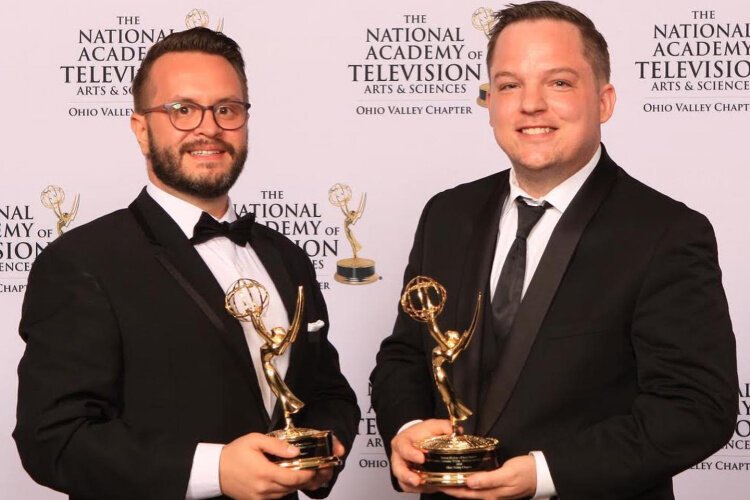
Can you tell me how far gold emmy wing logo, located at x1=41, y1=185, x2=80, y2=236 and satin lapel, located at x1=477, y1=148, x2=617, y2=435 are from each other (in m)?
1.78

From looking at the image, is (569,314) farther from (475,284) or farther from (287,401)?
(287,401)

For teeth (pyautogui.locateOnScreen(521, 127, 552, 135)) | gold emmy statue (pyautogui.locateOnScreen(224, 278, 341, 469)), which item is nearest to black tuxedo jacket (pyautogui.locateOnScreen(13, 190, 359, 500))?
gold emmy statue (pyautogui.locateOnScreen(224, 278, 341, 469))

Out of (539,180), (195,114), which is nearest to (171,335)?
(195,114)

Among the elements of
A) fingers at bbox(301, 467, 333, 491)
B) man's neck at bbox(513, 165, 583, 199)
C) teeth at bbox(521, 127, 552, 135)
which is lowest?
fingers at bbox(301, 467, 333, 491)

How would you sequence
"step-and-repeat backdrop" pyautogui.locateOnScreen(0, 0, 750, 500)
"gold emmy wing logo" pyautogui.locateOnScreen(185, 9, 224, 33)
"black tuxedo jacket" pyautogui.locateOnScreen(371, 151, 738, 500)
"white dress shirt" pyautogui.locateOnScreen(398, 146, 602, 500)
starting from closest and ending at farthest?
"black tuxedo jacket" pyautogui.locateOnScreen(371, 151, 738, 500) → "white dress shirt" pyautogui.locateOnScreen(398, 146, 602, 500) → "step-and-repeat backdrop" pyautogui.locateOnScreen(0, 0, 750, 500) → "gold emmy wing logo" pyautogui.locateOnScreen(185, 9, 224, 33)

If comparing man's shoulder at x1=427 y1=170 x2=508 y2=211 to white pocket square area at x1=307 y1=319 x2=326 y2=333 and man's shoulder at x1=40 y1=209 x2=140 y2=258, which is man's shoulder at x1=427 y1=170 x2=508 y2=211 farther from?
man's shoulder at x1=40 y1=209 x2=140 y2=258

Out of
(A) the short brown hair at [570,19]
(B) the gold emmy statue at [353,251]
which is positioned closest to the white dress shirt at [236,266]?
(A) the short brown hair at [570,19]

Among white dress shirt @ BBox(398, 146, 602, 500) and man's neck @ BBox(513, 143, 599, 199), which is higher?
man's neck @ BBox(513, 143, 599, 199)

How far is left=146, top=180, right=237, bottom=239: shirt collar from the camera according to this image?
103 inches

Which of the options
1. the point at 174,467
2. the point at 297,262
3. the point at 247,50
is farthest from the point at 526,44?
the point at 247,50

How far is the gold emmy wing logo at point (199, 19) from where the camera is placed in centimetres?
375

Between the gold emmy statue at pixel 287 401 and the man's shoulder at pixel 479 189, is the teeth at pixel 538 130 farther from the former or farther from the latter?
the gold emmy statue at pixel 287 401

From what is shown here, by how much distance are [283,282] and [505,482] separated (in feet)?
2.30

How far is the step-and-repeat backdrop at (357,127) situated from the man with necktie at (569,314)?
100cm
